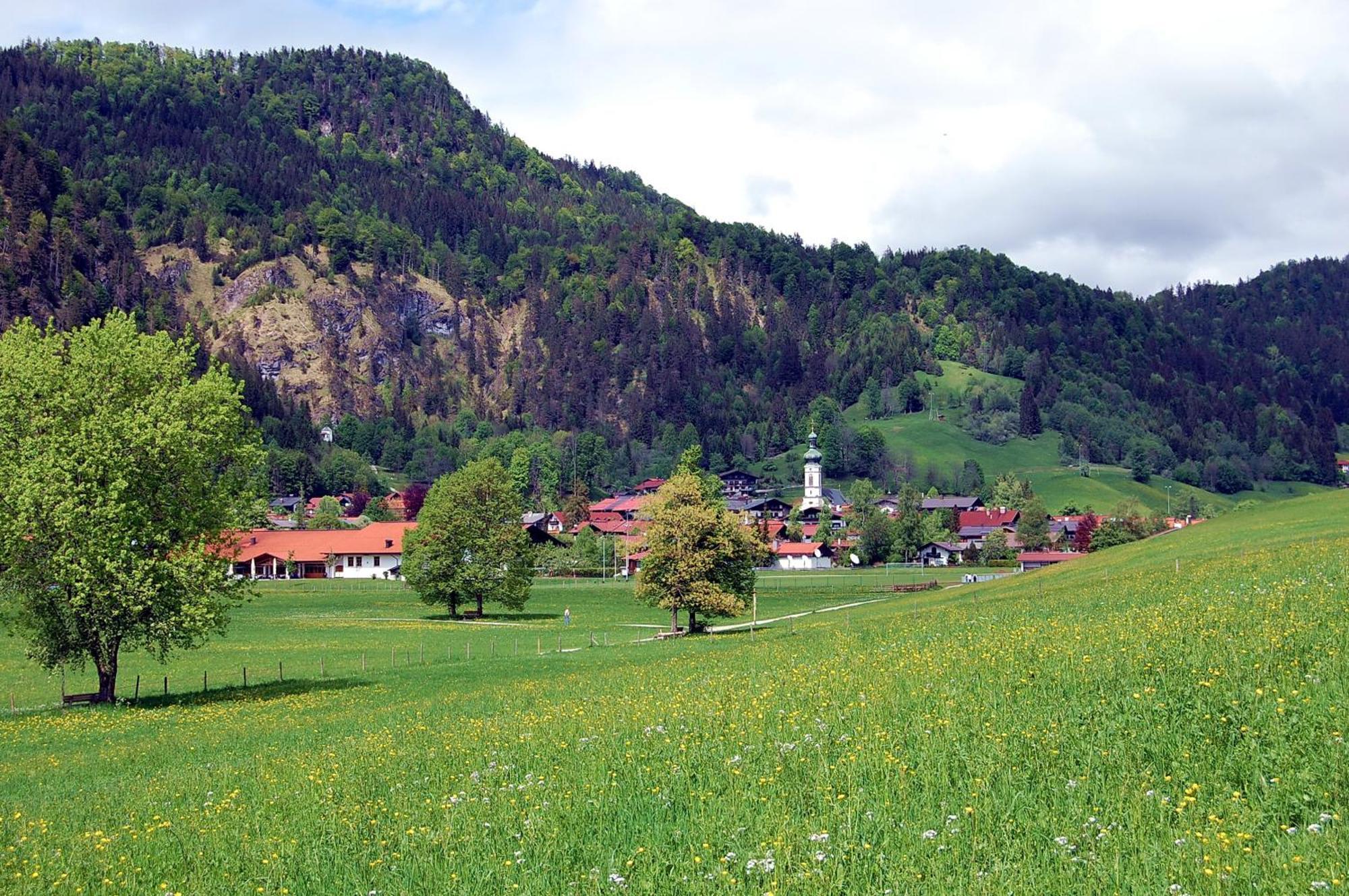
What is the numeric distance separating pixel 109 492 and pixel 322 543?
127 m

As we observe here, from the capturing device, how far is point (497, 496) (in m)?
97.5

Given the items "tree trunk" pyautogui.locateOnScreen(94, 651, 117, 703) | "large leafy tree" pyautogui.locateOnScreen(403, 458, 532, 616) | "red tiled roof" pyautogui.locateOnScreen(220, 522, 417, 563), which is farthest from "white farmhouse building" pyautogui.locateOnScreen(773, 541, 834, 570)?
"tree trunk" pyautogui.locateOnScreen(94, 651, 117, 703)

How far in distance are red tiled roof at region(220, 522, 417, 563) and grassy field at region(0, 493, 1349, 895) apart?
132612 mm

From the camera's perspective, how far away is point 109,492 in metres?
38.6

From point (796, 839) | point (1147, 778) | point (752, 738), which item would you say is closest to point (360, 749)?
point (752, 738)

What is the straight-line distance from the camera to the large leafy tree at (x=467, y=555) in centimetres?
9175

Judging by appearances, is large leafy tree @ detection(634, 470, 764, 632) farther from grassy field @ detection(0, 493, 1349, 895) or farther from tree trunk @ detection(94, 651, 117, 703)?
grassy field @ detection(0, 493, 1349, 895)

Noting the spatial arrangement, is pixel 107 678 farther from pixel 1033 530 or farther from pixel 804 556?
pixel 1033 530

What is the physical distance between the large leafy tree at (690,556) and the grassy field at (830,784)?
3814 cm

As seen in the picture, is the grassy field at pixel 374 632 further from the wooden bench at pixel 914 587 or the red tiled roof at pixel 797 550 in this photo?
the red tiled roof at pixel 797 550

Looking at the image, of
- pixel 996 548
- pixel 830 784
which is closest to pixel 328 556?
pixel 996 548

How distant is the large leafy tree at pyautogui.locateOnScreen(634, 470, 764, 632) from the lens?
66.4 meters

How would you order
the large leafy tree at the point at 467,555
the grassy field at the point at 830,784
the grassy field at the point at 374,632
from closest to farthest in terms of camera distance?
1. the grassy field at the point at 830,784
2. the grassy field at the point at 374,632
3. the large leafy tree at the point at 467,555

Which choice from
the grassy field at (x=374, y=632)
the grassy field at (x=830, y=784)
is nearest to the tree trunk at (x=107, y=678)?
the grassy field at (x=374, y=632)
